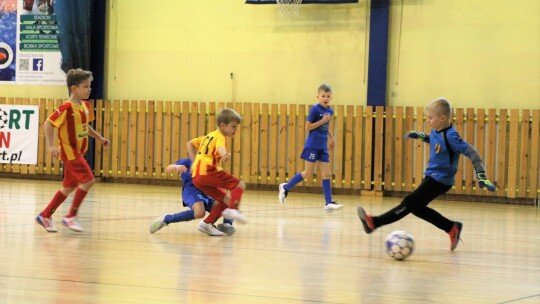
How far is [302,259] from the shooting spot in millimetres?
6852

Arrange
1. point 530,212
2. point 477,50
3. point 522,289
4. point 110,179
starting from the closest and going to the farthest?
1. point 522,289
2. point 530,212
3. point 477,50
4. point 110,179

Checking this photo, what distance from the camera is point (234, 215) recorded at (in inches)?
327

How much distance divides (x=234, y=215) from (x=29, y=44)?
12.1 metres

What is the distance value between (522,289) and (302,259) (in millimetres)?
1838

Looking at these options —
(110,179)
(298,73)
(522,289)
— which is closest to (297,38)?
(298,73)

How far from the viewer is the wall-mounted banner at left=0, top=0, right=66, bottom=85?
61.4 feet

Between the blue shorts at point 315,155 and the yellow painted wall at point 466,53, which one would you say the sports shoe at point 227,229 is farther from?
the yellow painted wall at point 466,53

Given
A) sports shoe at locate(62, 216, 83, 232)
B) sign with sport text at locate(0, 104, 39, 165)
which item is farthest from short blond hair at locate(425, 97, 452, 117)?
sign with sport text at locate(0, 104, 39, 165)

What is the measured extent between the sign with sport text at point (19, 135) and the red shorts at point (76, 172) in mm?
10456

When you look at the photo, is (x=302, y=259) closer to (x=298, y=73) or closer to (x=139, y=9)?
(x=298, y=73)

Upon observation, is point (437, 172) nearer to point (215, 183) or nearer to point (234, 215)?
point (234, 215)

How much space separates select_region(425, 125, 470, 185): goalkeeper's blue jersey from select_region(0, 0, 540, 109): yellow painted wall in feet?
28.2

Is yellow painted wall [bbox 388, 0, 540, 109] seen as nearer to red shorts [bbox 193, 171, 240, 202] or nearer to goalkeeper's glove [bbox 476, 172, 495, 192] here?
red shorts [bbox 193, 171, 240, 202]

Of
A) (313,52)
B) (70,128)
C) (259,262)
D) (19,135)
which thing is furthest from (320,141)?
(19,135)
